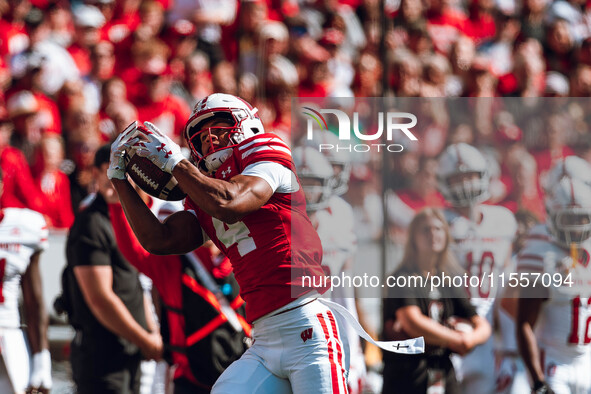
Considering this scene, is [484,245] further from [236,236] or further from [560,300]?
[236,236]

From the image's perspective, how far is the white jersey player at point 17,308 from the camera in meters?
4.90

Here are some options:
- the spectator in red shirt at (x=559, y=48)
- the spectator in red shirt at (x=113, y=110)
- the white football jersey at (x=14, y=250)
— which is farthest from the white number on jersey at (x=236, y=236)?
the spectator in red shirt at (x=559, y=48)

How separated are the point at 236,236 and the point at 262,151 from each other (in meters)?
0.34

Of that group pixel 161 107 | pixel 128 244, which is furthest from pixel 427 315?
pixel 161 107

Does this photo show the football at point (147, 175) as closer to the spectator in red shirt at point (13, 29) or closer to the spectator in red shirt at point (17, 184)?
the spectator in red shirt at point (17, 184)

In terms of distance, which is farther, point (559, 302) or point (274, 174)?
point (559, 302)

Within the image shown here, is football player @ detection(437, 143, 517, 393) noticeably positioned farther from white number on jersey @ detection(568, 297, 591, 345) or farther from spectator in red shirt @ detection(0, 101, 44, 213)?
spectator in red shirt @ detection(0, 101, 44, 213)

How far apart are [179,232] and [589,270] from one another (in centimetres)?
267

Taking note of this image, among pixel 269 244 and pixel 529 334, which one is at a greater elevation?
pixel 269 244

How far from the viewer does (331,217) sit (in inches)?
199

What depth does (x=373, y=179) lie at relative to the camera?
515 centimetres

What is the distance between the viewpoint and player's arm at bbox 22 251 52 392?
16.2 feet

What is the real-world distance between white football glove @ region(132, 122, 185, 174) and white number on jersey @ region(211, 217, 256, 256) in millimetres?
303

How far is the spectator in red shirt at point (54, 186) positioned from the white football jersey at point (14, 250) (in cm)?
154
